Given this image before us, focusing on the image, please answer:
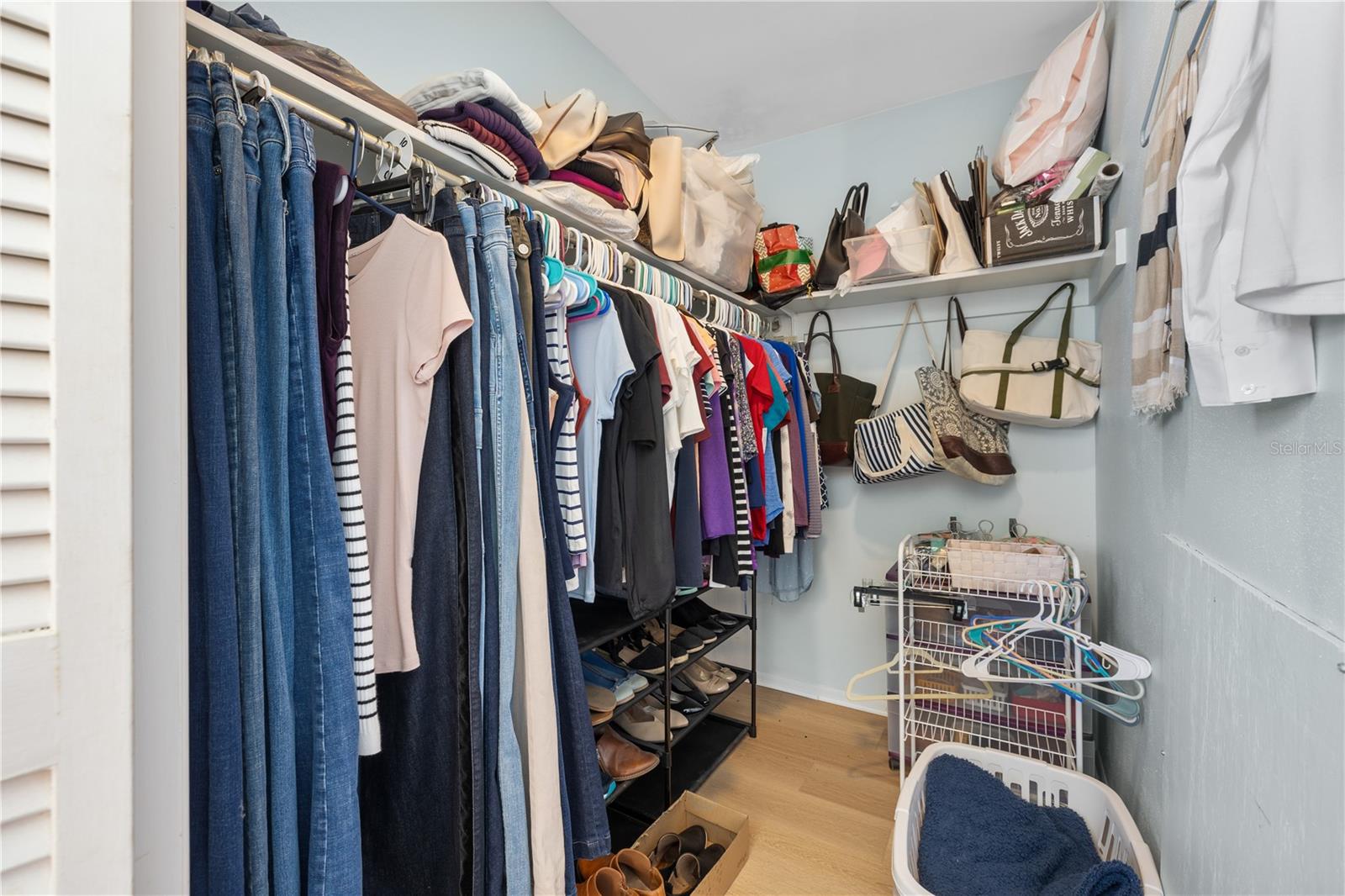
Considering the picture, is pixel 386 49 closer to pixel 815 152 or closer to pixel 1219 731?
pixel 815 152

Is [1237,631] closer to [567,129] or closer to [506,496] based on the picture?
[506,496]

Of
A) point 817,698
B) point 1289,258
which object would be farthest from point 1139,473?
point 817,698

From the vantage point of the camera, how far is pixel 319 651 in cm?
65

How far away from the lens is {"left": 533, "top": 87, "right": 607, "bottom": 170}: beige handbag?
1407 millimetres

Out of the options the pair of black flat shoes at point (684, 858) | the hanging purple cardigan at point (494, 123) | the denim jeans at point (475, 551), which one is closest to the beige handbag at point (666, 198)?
the hanging purple cardigan at point (494, 123)

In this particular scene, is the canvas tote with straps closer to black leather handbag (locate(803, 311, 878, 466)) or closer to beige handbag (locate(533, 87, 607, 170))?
black leather handbag (locate(803, 311, 878, 466))

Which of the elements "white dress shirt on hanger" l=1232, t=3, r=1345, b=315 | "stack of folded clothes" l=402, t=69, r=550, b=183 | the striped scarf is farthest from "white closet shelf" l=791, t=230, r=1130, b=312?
"stack of folded clothes" l=402, t=69, r=550, b=183

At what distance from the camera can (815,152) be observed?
2.44m

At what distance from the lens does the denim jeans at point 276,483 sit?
604 millimetres

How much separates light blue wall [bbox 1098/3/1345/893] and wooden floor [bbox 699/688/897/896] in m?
0.67

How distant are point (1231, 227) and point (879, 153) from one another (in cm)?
200

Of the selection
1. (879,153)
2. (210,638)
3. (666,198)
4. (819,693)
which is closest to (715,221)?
(666,198)

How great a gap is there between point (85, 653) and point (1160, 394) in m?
1.34

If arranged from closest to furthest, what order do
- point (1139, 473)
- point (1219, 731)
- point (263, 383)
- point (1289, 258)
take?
1. point (1289, 258)
2. point (263, 383)
3. point (1219, 731)
4. point (1139, 473)
